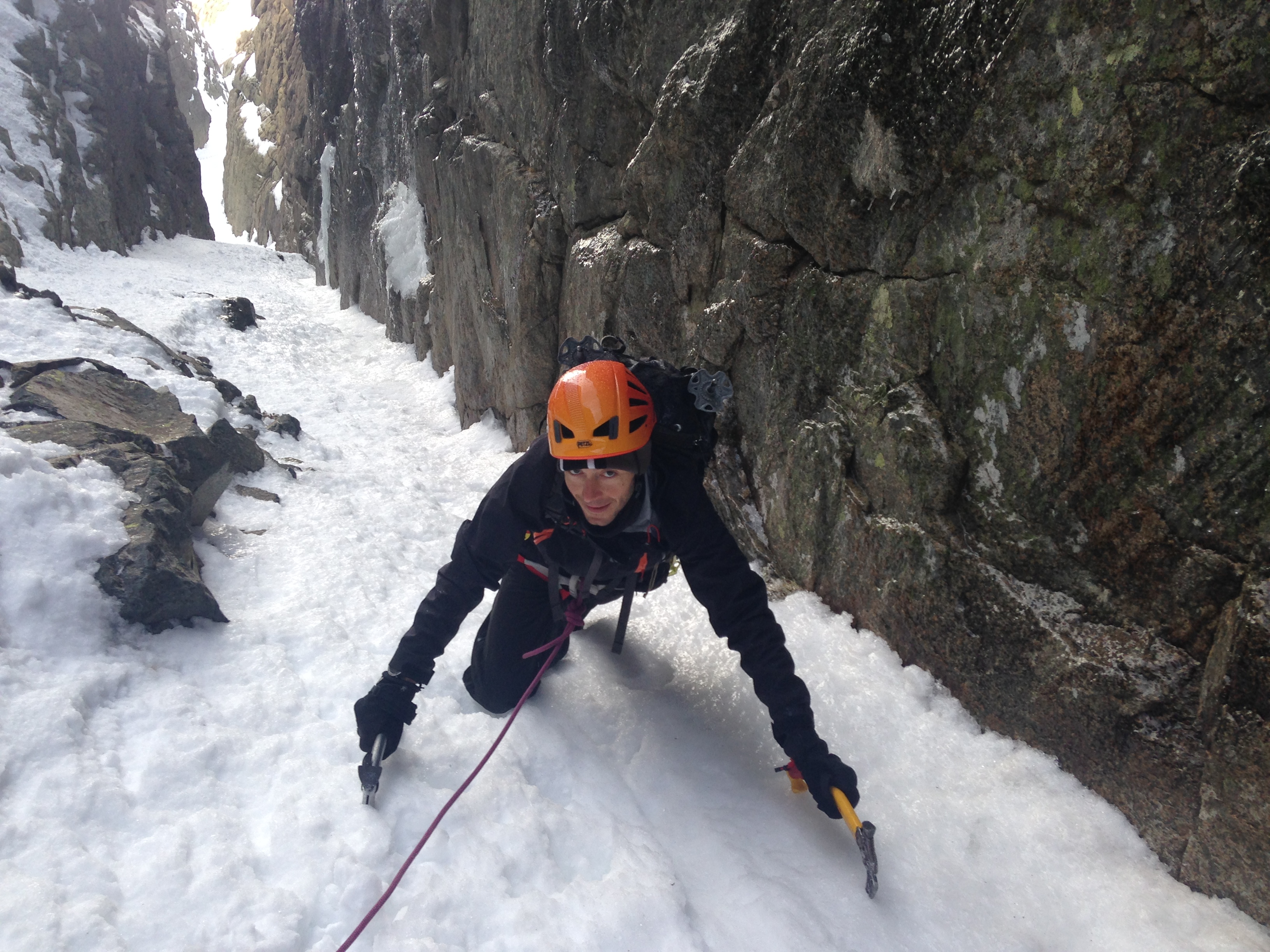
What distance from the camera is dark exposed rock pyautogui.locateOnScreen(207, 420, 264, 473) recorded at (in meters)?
5.30

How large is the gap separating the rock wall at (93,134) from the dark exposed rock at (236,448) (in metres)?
13.4

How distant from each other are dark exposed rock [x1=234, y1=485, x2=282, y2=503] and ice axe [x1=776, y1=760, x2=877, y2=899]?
183 inches

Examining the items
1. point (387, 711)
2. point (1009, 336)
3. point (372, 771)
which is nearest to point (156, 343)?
point (387, 711)

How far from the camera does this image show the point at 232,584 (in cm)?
401

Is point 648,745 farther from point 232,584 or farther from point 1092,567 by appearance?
point 232,584

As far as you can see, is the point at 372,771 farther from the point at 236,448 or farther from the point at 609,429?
the point at 236,448

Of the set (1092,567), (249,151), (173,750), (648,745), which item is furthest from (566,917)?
(249,151)

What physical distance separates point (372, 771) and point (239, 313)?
12.7 m

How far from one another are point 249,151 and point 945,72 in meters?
49.8

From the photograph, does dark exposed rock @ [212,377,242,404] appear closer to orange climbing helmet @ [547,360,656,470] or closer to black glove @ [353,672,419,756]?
black glove @ [353,672,419,756]

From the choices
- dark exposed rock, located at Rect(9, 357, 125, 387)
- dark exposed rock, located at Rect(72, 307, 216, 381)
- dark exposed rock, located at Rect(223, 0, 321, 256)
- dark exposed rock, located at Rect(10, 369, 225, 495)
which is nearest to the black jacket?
dark exposed rock, located at Rect(10, 369, 225, 495)

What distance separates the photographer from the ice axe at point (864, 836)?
236cm

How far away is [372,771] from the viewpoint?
2584mm

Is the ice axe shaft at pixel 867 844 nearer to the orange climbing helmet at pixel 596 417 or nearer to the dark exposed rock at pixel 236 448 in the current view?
the orange climbing helmet at pixel 596 417
